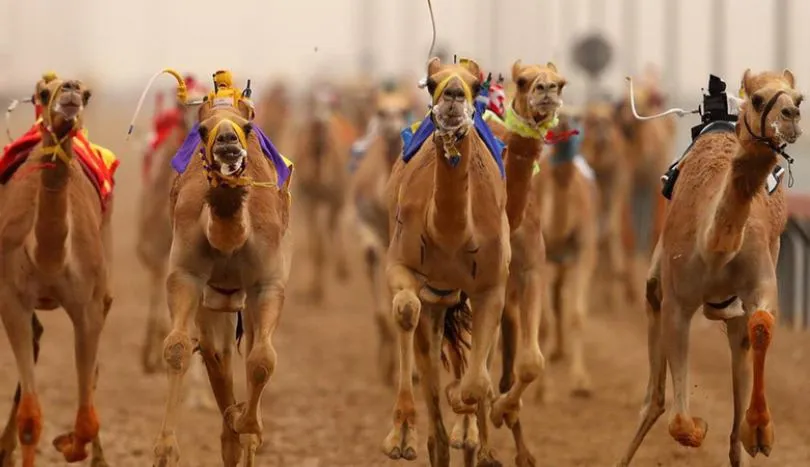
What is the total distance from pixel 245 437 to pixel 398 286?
120 cm

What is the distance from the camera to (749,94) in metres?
9.63

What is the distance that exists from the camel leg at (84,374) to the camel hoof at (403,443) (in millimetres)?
1705

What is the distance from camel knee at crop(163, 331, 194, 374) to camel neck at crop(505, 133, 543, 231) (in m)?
2.45

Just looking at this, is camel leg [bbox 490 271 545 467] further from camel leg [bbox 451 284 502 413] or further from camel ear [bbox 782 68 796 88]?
camel ear [bbox 782 68 796 88]

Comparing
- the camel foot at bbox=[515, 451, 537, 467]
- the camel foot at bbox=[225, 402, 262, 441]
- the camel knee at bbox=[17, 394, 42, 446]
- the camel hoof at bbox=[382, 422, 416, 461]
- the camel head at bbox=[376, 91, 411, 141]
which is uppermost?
the camel head at bbox=[376, 91, 411, 141]

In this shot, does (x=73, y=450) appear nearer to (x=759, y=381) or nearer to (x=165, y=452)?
(x=165, y=452)

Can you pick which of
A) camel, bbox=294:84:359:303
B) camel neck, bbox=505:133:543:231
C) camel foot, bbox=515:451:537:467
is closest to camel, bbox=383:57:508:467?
camel neck, bbox=505:133:543:231

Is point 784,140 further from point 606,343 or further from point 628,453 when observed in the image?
point 606,343

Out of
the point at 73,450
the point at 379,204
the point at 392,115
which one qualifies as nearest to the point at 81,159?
the point at 73,450

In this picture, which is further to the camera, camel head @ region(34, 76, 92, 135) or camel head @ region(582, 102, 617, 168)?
camel head @ region(582, 102, 617, 168)

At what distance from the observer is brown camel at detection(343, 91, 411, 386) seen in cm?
1703

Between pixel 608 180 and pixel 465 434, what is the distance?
32.3 feet

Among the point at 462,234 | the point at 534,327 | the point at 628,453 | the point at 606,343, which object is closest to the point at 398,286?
the point at 462,234

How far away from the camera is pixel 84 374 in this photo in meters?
10.7
